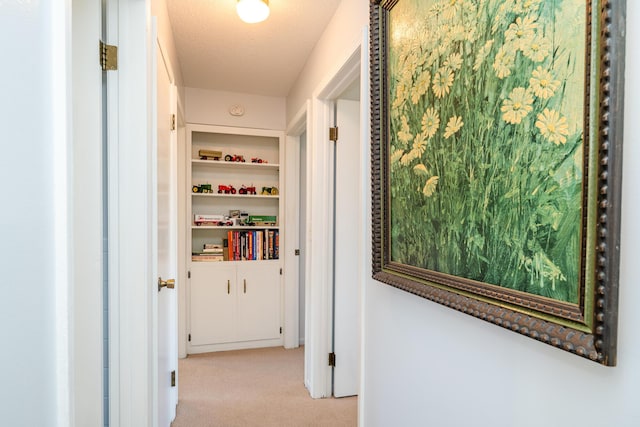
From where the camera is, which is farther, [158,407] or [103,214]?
[158,407]

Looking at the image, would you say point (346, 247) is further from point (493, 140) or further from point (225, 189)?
point (493, 140)

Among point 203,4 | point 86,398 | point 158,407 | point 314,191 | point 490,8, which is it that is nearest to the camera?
point 490,8

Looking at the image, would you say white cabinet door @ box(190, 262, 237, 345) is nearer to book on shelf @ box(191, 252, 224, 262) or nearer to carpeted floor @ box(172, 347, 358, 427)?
book on shelf @ box(191, 252, 224, 262)

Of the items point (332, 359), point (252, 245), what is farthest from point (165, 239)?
point (252, 245)

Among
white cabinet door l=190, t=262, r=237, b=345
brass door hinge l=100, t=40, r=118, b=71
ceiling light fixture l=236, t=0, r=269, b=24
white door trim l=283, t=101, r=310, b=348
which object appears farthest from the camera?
white door trim l=283, t=101, r=310, b=348

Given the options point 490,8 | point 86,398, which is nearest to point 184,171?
point 86,398

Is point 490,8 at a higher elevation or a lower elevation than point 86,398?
higher

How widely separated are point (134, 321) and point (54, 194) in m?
0.87

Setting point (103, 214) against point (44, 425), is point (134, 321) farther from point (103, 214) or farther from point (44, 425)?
point (44, 425)

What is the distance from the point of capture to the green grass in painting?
62 centimetres

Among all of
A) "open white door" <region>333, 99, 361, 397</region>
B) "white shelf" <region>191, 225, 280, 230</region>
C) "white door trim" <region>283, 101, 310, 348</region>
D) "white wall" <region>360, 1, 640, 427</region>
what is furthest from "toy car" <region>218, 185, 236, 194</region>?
"white wall" <region>360, 1, 640, 427</region>

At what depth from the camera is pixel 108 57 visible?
122 centimetres

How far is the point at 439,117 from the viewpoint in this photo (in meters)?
0.97

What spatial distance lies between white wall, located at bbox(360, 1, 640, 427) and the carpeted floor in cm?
81
